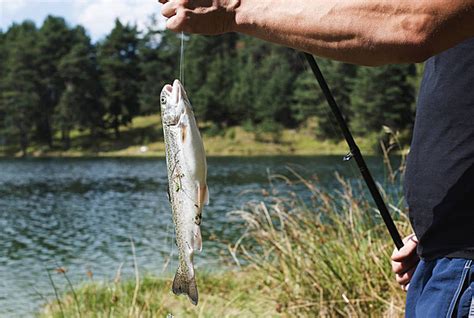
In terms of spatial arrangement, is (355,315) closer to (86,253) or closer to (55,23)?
(86,253)

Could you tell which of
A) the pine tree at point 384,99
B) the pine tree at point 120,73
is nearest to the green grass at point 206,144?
the pine tree at point 120,73

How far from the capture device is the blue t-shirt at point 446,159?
1.67m

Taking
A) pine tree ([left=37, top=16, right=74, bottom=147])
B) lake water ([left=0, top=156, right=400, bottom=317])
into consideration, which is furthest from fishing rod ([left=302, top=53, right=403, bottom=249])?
pine tree ([left=37, top=16, right=74, bottom=147])

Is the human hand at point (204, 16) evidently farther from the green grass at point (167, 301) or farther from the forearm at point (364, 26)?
the green grass at point (167, 301)

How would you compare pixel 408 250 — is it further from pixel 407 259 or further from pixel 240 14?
pixel 240 14

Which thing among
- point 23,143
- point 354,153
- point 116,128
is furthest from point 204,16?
point 23,143

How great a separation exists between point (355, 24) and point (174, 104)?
1.67ft

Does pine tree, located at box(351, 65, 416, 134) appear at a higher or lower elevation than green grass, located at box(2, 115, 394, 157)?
higher

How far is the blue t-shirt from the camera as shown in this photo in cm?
167

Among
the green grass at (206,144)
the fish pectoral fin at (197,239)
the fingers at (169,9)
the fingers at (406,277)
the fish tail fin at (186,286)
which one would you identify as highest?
the fingers at (169,9)

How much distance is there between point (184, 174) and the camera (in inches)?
65.7

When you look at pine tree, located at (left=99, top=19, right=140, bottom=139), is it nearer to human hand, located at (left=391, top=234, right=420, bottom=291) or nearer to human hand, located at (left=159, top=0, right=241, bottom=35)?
human hand, located at (left=391, top=234, right=420, bottom=291)

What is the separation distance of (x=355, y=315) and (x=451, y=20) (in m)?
3.24

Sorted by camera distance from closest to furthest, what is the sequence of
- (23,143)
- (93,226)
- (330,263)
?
(330,263) < (93,226) < (23,143)
